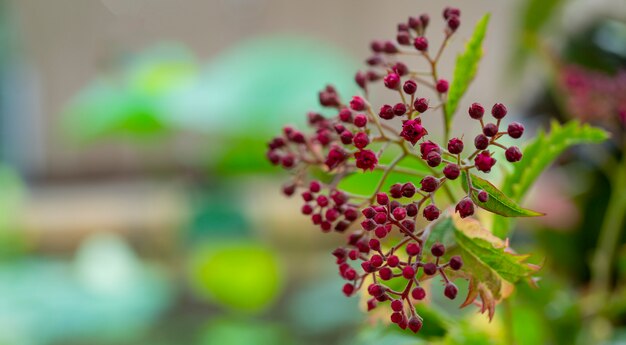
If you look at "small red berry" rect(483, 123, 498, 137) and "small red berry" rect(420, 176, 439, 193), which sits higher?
"small red berry" rect(483, 123, 498, 137)

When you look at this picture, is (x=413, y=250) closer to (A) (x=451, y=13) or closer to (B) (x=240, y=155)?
(A) (x=451, y=13)

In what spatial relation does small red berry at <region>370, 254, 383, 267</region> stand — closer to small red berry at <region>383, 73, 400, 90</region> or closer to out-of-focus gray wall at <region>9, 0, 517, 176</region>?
small red berry at <region>383, 73, 400, 90</region>

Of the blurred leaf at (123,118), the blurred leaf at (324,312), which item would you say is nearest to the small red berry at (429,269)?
the blurred leaf at (123,118)

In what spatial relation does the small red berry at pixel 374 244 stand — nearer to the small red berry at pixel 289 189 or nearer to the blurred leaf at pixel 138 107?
the small red berry at pixel 289 189

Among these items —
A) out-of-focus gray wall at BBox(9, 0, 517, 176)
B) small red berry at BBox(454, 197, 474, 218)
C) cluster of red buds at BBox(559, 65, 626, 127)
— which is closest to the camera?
small red berry at BBox(454, 197, 474, 218)

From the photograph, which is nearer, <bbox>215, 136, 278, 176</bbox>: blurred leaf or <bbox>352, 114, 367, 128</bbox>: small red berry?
<bbox>352, 114, 367, 128</bbox>: small red berry

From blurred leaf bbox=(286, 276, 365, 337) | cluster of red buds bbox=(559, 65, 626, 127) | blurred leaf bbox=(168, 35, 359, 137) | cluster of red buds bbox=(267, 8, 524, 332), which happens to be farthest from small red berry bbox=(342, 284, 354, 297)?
blurred leaf bbox=(286, 276, 365, 337)

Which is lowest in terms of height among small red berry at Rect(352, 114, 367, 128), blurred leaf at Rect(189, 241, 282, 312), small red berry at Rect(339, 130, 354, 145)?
blurred leaf at Rect(189, 241, 282, 312)

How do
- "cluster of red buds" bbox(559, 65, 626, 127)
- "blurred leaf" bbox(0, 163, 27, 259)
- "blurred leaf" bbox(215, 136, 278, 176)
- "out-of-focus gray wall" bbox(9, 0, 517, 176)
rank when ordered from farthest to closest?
"out-of-focus gray wall" bbox(9, 0, 517, 176)
"blurred leaf" bbox(0, 163, 27, 259)
"blurred leaf" bbox(215, 136, 278, 176)
"cluster of red buds" bbox(559, 65, 626, 127)
